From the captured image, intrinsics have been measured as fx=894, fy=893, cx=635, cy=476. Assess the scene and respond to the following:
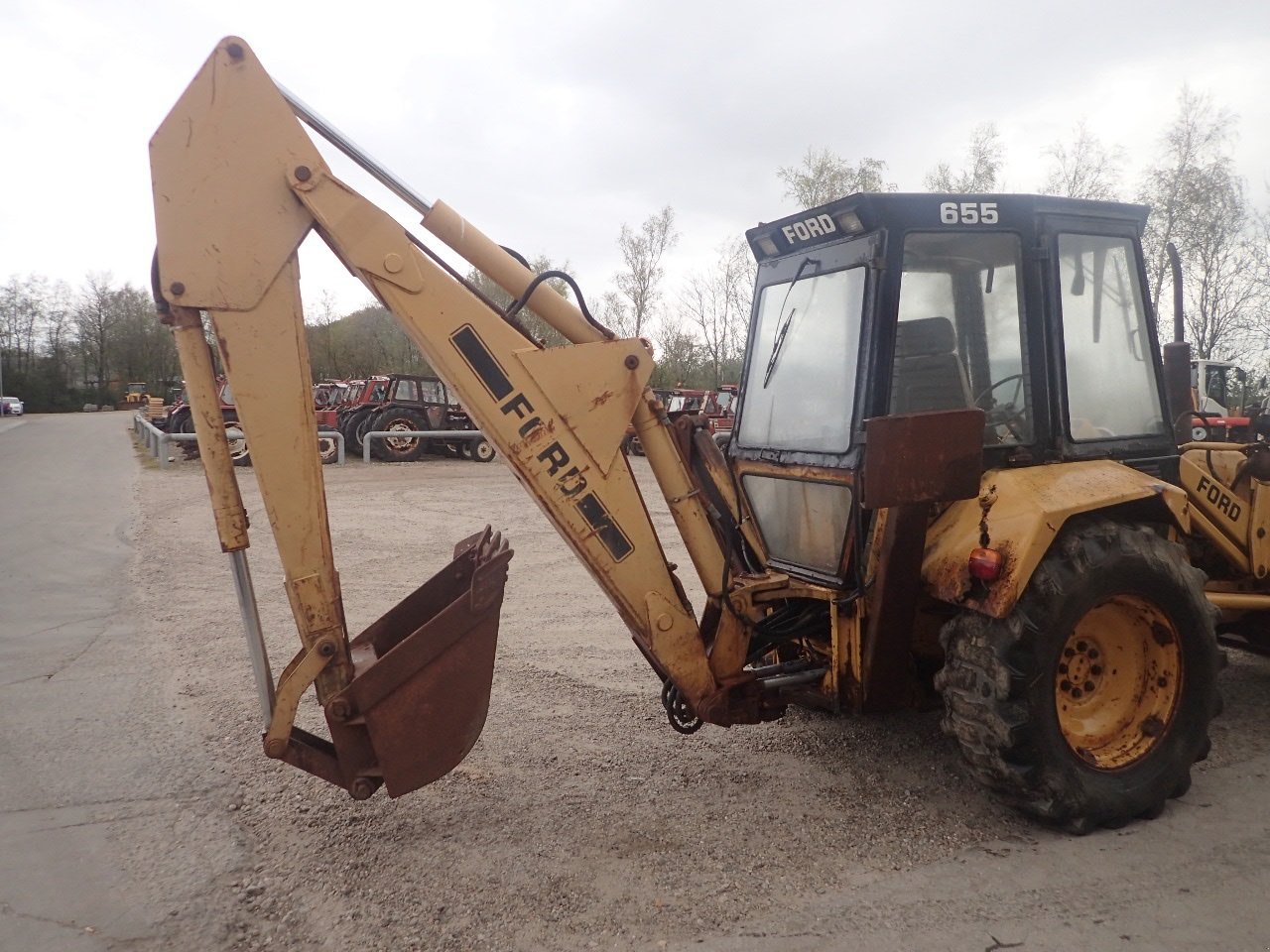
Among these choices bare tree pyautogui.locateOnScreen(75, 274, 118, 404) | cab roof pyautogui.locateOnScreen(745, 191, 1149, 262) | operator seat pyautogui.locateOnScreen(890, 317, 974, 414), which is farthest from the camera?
bare tree pyautogui.locateOnScreen(75, 274, 118, 404)

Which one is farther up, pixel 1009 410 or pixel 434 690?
pixel 1009 410

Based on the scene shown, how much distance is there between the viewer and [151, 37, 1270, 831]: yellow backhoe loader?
2.95 meters

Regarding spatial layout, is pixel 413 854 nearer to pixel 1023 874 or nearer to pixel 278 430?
pixel 278 430

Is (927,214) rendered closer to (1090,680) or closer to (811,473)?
(811,473)

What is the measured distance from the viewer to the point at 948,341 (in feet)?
12.1

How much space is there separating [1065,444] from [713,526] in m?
1.53

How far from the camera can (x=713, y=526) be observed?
3650 millimetres

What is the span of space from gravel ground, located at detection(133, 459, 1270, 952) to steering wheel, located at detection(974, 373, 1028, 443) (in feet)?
4.89

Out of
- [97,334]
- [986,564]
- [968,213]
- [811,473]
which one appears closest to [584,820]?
[811,473]

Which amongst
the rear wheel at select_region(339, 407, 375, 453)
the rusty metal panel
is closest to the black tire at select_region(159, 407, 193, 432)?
the rear wheel at select_region(339, 407, 375, 453)

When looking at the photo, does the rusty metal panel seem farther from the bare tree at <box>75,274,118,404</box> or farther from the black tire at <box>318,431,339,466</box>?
the bare tree at <box>75,274,118,404</box>

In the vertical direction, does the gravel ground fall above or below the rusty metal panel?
Result: below

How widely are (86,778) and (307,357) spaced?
231 centimetres

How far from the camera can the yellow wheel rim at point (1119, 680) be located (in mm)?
3549
